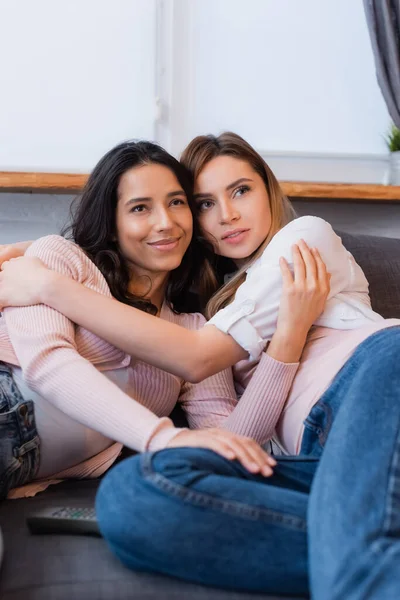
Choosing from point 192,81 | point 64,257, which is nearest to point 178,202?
point 64,257

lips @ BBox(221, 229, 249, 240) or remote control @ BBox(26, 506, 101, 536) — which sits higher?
lips @ BBox(221, 229, 249, 240)

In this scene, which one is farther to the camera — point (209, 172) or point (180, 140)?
point (180, 140)

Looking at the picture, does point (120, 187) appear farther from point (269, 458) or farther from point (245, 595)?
point (245, 595)

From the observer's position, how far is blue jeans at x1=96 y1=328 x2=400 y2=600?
79 cm

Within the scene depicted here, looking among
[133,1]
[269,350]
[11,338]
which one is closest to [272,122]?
[133,1]

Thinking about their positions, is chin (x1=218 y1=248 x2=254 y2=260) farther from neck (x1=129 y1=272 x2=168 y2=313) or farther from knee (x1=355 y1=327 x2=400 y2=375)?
knee (x1=355 y1=327 x2=400 y2=375)

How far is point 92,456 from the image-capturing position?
1.26m

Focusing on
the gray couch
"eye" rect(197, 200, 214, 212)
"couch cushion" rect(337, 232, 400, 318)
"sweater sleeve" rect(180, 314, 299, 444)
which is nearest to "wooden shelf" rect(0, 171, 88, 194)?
"eye" rect(197, 200, 214, 212)

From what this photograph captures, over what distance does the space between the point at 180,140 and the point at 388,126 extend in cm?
75

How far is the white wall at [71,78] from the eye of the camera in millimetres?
2031

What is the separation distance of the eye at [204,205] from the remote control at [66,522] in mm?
798

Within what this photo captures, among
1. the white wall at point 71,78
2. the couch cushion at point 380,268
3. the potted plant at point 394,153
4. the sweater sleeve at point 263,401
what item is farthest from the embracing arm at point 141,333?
the potted plant at point 394,153

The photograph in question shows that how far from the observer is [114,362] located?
1.31m

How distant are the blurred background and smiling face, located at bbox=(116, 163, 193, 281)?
0.62 metres
